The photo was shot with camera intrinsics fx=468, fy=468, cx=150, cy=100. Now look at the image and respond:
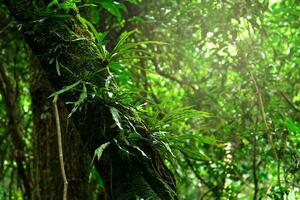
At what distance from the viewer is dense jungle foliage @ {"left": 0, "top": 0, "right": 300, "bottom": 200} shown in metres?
1.34

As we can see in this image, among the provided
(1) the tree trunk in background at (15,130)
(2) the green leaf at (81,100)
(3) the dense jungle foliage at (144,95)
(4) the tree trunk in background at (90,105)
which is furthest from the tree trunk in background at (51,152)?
(2) the green leaf at (81,100)

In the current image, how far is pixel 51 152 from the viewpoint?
2416mm

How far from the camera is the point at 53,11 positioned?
1468 millimetres

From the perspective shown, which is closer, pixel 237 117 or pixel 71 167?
pixel 71 167

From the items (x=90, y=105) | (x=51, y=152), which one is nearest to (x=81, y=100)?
(x=90, y=105)

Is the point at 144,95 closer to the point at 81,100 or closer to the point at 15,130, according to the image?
the point at 15,130

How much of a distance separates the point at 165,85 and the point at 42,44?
2266 mm

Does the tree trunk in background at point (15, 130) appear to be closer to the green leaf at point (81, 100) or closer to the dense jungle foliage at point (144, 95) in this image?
the dense jungle foliage at point (144, 95)

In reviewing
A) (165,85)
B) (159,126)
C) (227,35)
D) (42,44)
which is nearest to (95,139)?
(159,126)

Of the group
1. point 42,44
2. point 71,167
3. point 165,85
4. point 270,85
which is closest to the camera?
point 42,44

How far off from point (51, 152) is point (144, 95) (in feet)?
2.80

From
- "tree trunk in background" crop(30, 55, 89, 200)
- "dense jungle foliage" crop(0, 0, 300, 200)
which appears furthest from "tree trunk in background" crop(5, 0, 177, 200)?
"tree trunk in background" crop(30, 55, 89, 200)

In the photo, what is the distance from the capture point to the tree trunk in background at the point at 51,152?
7.78 ft

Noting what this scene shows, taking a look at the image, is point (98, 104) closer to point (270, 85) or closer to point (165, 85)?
point (270, 85)
